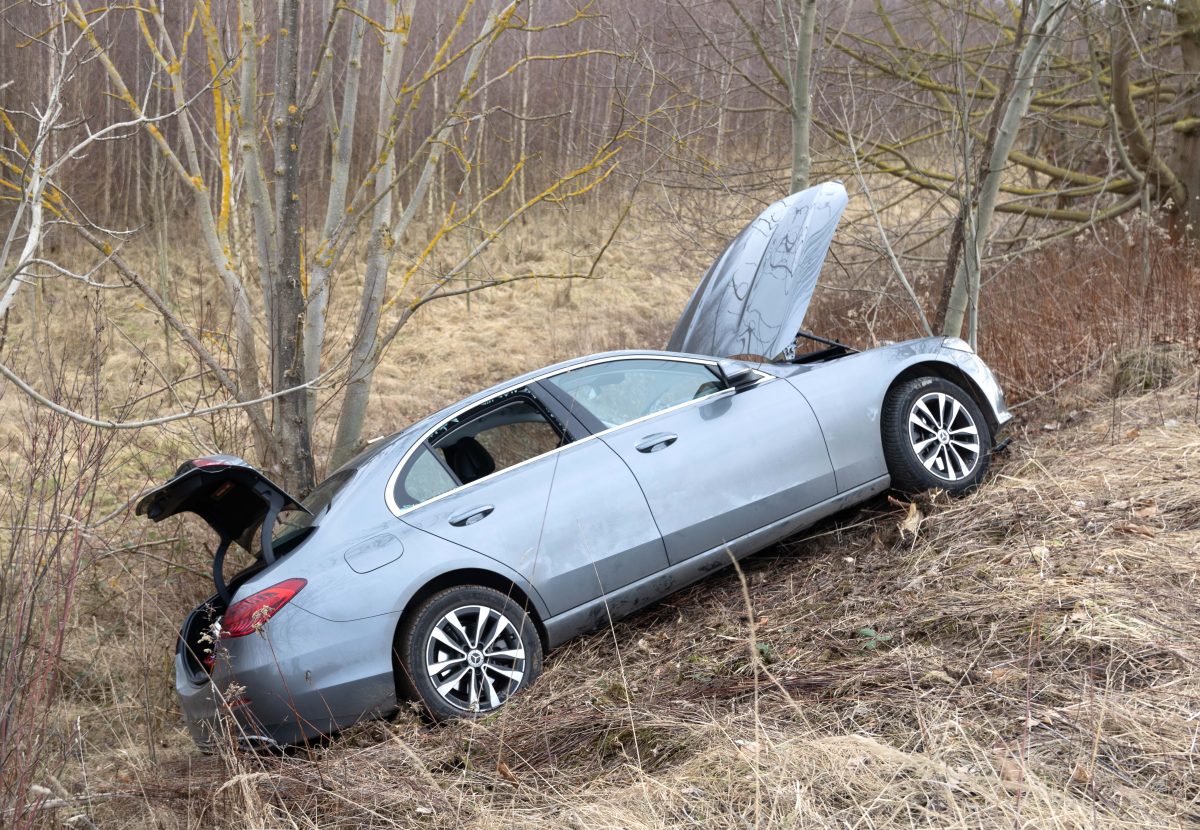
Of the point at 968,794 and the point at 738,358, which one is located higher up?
the point at 738,358

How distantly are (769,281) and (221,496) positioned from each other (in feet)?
11.5

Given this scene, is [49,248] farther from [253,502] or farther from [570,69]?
[253,502]

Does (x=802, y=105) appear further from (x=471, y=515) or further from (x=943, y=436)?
(x=471, y=515)

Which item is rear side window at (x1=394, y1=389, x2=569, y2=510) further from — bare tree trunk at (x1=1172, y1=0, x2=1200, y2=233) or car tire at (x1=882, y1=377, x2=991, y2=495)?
bare tree trunk at (x1=1172, y1=0, x2=1200, y2=233)

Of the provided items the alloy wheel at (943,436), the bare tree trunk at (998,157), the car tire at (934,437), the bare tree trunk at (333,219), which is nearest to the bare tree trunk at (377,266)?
the bare tree trunk at (333,219)

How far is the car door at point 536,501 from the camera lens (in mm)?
5148

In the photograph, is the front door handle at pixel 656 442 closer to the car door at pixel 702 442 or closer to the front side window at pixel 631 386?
the car door at pixel 702 442

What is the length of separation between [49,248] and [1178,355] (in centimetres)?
1792

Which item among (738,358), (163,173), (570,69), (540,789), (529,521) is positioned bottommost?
(540,789)

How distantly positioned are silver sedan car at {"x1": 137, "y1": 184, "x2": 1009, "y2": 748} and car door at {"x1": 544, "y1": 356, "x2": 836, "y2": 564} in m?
0.01

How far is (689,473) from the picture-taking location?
18.2ft

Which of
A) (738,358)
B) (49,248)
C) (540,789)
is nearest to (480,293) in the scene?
(49,248)

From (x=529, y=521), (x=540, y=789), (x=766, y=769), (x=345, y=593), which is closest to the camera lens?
(x=766, y=769)

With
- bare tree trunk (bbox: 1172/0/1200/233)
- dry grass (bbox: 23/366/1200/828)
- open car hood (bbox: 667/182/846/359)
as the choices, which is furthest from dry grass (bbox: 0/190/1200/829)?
bare tree trunk (bbox: 1172/0/1200/233)
